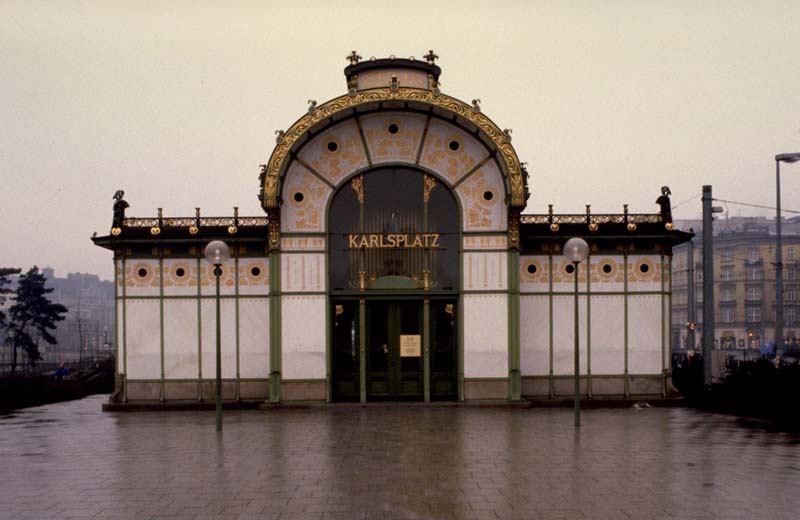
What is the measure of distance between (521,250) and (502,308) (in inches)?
87.2

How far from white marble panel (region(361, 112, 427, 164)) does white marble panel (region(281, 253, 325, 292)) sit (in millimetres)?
3807

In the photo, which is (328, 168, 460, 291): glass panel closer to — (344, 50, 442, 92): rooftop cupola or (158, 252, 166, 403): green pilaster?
(344, 50, 442, 92): rooftop cupola

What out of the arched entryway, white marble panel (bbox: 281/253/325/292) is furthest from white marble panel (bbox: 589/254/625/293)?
white marble panel (bbox: 281/253/325/292)

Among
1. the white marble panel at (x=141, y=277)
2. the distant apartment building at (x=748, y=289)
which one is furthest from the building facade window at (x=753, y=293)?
the white marble panel at (x=141, y=277)

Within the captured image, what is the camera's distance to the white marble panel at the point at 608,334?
2652cm

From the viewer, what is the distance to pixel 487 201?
2581cm

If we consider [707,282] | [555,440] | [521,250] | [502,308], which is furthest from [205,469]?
[707,282]

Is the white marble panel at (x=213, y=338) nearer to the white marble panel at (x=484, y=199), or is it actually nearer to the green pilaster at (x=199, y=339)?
the green pilaster at (x=199, y=339)

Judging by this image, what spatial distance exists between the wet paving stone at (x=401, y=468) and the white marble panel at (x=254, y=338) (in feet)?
12.4

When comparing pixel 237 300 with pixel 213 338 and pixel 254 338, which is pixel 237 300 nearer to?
pixel 254 338

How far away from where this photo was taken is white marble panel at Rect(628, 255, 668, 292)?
26.6 meters

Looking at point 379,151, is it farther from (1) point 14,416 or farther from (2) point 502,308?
(1) point 14,416

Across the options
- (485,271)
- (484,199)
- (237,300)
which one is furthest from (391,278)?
(237,300)

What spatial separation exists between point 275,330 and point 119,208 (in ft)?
21.5
